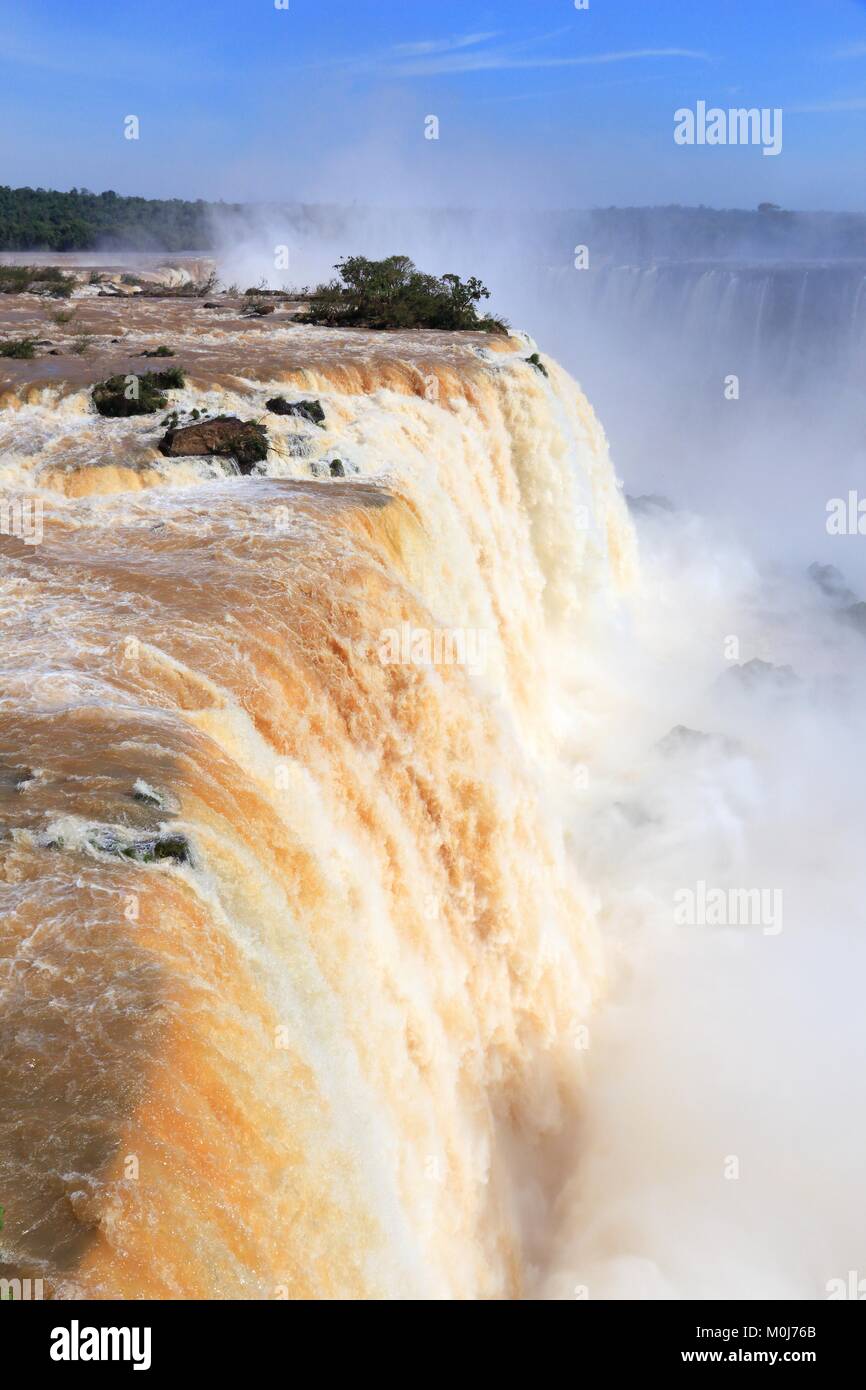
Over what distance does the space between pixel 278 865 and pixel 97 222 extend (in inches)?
2891

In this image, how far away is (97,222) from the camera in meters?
68.6

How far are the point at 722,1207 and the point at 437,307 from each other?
70.6 feet

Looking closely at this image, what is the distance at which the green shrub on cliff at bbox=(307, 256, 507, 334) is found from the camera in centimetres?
2519

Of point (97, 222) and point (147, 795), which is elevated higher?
point (97, 222)

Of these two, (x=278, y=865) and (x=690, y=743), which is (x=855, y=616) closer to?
(x=690, y=743)

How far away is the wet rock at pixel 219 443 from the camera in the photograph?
13017 mm

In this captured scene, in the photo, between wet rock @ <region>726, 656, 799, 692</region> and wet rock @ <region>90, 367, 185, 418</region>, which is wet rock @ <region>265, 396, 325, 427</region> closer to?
wet rock @ <region>90, 367, 185, 418</region>

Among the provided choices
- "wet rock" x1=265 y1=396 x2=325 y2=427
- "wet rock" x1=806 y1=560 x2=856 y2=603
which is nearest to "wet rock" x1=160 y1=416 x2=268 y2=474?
"wet rock" x1=265 y1=396 x2=325 y2=427

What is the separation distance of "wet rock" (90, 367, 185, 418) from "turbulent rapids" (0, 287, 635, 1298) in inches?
14.1

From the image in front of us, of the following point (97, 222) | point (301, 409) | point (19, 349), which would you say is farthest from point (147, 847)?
point (97, 222)

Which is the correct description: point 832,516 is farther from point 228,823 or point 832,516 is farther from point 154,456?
point 228,823

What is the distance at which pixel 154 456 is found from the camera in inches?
508

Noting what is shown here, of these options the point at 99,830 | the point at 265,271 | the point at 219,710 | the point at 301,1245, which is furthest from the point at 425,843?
the point at 265,271

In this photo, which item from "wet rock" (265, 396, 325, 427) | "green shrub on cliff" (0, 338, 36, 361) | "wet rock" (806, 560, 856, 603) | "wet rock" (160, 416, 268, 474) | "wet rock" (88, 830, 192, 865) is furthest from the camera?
"wet rock" (806, 560, 856, 603)
